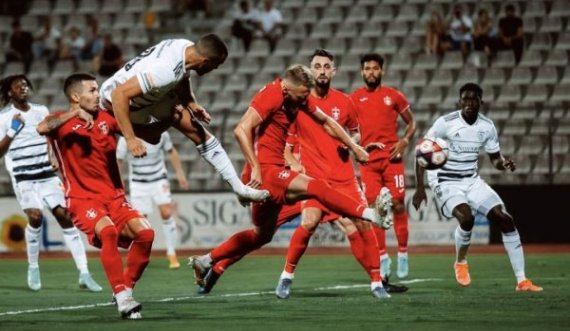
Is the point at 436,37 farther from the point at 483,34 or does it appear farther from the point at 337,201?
the point at 337,201

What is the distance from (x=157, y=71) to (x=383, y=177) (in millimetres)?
5867

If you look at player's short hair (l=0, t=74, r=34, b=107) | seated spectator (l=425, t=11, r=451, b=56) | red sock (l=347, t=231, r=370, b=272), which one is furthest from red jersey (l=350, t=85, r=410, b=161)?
seated spectator (l=425, t=11, r=451, b=56)

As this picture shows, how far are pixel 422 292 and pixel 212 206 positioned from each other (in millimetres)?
9678

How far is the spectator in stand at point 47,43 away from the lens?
28.6m

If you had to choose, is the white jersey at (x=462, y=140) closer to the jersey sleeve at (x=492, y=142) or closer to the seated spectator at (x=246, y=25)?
the jersey sleeve at (x=492, y=142)

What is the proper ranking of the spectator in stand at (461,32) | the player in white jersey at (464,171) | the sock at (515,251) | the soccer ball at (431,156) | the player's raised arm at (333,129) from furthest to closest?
the spectator in stand at (461,32) < the player in white jersey at (464,171) < the sock at (515,251) < the soccer ball at (431,156) < the player's raised arm at (333,129)

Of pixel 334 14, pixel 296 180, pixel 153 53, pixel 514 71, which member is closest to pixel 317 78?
pixel 296 180

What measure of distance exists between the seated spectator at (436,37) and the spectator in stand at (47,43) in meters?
8.71

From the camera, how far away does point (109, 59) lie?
26609mm

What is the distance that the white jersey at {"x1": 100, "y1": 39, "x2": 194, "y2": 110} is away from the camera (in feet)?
35.0

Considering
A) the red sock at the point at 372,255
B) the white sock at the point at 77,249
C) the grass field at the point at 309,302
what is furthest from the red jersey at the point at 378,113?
the white sock at the point at 77,249

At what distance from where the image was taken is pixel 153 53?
1089cm

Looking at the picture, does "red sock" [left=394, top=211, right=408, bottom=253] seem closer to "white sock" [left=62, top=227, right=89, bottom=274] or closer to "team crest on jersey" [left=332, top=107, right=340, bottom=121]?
"team crest on jersey" [left=332, top=107, right=340, bottom=121]

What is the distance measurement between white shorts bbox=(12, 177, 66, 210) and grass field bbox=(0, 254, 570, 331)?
1042mm
